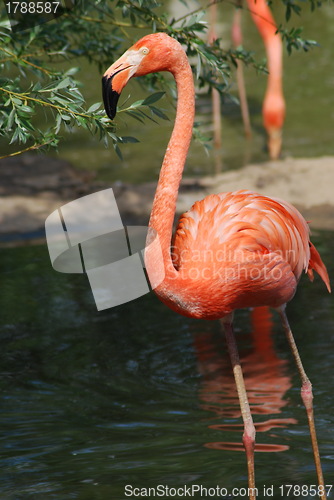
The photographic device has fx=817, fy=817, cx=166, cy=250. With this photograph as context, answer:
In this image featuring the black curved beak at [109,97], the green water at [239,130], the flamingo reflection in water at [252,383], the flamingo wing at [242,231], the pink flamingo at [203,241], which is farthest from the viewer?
the green water at [239,130]

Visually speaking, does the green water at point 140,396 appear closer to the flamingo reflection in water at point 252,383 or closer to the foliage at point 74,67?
the flamingo reflection in water at point 252,383

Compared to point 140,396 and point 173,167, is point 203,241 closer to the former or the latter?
point 173,167

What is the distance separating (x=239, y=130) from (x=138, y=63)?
6983 mm

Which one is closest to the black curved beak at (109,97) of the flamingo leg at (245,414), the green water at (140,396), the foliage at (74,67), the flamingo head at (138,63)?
the flamingo head at (138,63)

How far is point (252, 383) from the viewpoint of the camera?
430 cm

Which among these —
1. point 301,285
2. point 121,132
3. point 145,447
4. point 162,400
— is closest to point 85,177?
point 121,132

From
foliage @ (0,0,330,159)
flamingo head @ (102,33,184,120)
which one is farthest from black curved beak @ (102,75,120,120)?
foliage @ (0,0,330,159)

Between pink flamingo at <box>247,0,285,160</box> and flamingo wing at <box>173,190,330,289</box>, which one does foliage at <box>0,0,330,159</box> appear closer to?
flamingo wing at <box>173,190,330,289</box>

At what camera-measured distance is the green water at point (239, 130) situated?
859 cm

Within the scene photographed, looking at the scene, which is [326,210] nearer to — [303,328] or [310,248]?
[303,328]

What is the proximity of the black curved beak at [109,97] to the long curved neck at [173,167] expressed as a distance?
1.19 ft

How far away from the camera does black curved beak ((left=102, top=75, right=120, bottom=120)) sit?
2748 millimetres

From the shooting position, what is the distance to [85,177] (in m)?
8.09

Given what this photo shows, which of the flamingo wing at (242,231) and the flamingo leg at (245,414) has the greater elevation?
the flamingo wing at (242,231)
